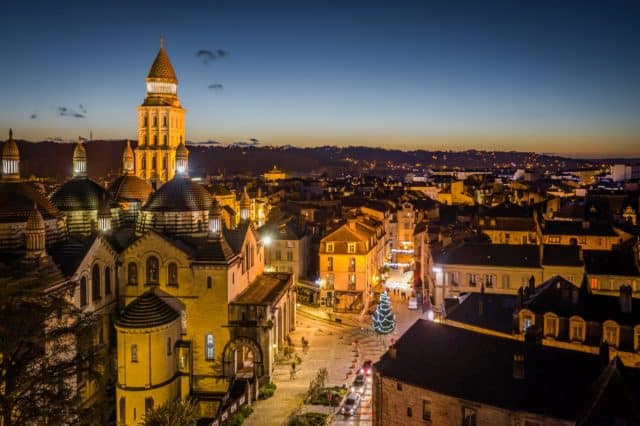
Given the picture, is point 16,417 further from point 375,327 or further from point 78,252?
point 375,327

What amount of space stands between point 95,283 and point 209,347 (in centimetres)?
959

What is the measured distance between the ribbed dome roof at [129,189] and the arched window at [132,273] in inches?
→ 476

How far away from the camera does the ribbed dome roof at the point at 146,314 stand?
4159cm

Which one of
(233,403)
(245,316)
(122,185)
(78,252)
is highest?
(122,185)

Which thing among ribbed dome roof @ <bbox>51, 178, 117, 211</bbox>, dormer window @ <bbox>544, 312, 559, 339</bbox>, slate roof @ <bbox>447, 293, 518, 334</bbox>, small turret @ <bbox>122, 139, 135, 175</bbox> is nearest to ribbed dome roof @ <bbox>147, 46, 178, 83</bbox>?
small turret @ <bbox>122, 139, 135, 175</bbox>

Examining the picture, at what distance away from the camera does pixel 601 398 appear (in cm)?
2597

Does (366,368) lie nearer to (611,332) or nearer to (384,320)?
(384,320)

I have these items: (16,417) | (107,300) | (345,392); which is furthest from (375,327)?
(16,417)

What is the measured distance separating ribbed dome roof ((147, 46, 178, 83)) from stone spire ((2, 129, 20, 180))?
Answer: 31110 millimetres

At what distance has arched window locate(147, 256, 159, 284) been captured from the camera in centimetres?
4675

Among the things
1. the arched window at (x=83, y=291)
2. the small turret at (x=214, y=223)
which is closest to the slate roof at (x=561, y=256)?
the small turret at (x=214, y=223)

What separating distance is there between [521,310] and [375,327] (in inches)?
718

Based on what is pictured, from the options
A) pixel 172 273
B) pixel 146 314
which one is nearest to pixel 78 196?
pixel 172 273

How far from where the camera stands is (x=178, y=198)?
50344 mm
